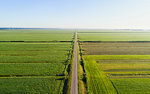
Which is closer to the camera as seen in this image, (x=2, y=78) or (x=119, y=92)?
(x=119, y=92)

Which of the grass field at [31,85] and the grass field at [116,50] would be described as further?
the grass field at [116,50]

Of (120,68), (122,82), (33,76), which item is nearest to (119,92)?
(122,82)

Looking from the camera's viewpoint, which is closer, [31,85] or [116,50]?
[31,85]

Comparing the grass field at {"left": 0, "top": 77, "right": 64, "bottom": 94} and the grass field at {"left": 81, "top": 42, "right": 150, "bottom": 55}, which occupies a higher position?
the grass field at {"left": 81, "top": 42, "right": 150, "bottom": 55}

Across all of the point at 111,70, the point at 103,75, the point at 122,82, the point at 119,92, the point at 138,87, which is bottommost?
the point at 119,92

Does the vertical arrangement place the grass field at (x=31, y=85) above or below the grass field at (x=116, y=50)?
below

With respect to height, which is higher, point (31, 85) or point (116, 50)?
point (116, 50)

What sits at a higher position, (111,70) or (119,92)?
(111,70)

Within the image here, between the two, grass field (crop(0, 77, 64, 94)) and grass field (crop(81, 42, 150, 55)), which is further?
grass field (crop(81, 42, 150, 55))

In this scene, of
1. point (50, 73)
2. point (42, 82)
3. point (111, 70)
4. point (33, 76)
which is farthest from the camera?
point (111, 70)

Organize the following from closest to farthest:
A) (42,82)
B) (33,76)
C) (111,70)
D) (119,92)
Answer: (119,92) → (42,82) → (33,76) → (111,70)

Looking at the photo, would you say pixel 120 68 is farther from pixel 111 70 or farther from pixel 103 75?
pixel 103 75
